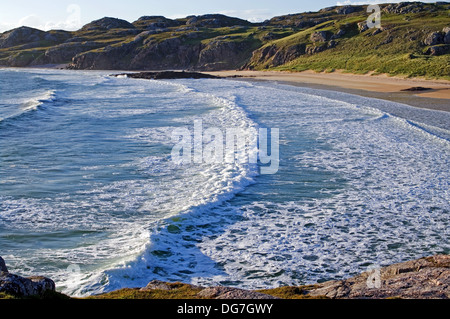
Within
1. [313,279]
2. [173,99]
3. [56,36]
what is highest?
[56,36]

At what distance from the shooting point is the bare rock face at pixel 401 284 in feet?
14.6

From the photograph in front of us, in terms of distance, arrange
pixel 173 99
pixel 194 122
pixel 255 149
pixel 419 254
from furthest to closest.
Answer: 1. pixel 173 99
2. pixel 194 122
3. pixel 255 149
4. pixel 419 254

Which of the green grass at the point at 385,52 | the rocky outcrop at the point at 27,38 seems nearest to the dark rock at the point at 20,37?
the rocky outcrop at the point at 27,38

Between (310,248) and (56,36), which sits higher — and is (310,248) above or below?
below

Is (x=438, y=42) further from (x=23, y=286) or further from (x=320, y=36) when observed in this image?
(x=23, y=286)

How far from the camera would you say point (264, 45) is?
303 feet

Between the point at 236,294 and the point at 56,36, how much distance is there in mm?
153894

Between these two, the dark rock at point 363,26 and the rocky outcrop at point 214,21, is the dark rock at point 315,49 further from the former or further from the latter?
the rocky outcrop at point 214,21

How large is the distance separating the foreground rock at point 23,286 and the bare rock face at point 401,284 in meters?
2.79

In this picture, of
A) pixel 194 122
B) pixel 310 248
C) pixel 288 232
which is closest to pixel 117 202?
pixel 288 232

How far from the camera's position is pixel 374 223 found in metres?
8.33

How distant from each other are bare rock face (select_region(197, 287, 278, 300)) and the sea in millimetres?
1633
